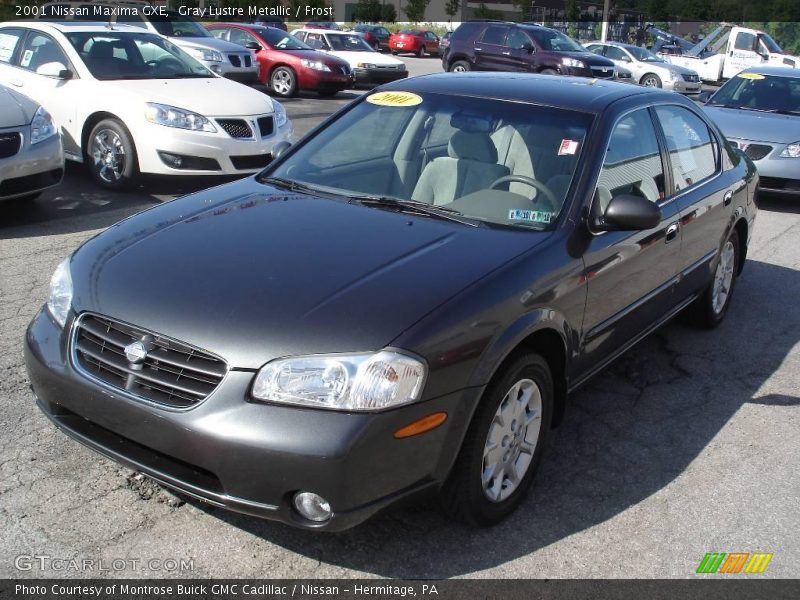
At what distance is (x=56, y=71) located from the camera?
873cm

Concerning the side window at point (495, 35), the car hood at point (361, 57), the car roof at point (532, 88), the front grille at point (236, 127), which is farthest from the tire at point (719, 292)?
the side window at point (495, 35)

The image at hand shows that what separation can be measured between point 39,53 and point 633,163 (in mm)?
7184

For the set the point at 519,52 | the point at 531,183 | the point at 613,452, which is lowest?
the point at 613,452

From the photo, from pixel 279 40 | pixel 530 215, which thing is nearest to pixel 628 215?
pixel 530 215

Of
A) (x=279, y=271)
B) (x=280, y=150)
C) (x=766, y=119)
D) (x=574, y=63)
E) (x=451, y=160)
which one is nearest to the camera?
(x=279, y=271)

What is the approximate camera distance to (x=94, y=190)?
8711 millimetres

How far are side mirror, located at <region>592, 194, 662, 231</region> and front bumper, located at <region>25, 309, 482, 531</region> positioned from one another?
1.23 metres

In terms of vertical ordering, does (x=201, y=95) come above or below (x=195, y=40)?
below

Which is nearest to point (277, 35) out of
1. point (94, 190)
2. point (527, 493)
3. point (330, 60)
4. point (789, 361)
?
point (330, 60)

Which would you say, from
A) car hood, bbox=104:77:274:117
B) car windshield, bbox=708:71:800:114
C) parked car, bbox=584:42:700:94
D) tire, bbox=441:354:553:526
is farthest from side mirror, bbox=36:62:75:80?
parked car, bbox=584:42:700:94

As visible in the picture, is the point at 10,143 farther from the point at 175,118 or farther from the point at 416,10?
the point at 416,10

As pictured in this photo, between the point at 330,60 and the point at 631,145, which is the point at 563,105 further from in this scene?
the point at 330,60

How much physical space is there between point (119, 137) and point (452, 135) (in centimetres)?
524

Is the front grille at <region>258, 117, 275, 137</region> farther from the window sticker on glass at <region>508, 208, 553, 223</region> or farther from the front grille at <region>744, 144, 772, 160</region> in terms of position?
the window sticker on glass at <region>508, 208, 553, 223</region>
